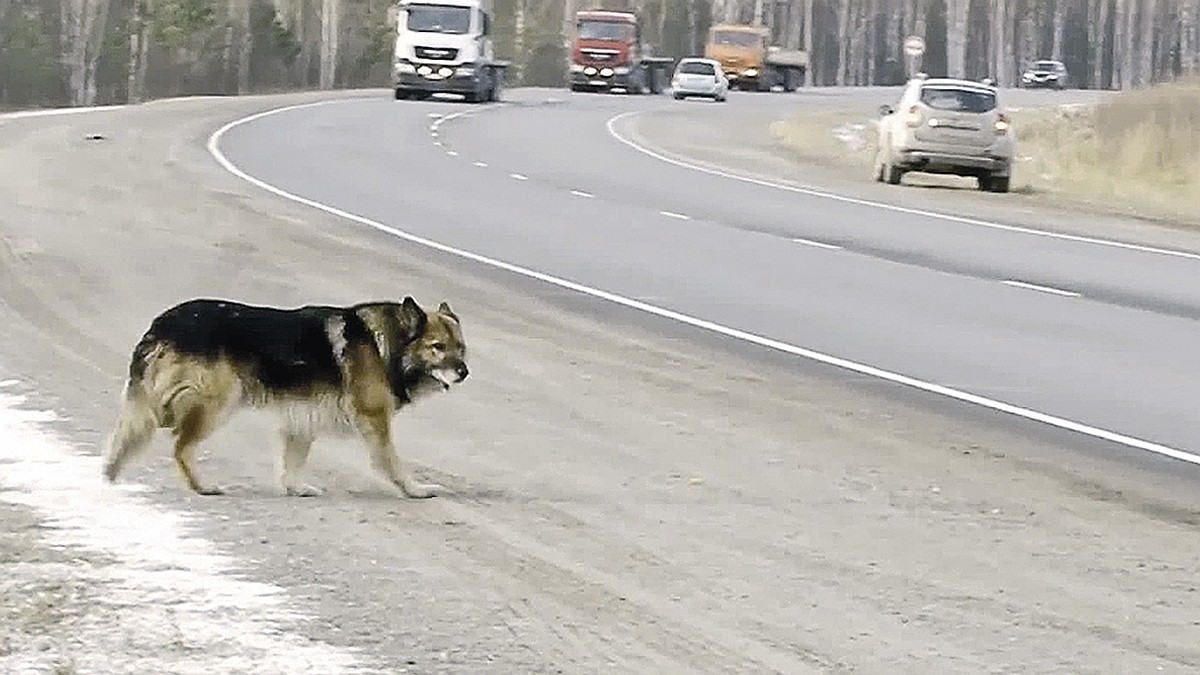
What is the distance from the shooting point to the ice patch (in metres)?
6.73

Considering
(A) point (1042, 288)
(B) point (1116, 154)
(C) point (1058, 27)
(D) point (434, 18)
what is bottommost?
(A) point (1042, 288)

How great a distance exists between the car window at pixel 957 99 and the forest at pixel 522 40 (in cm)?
4388

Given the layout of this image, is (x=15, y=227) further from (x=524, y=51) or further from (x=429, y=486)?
(x=524, y=51)

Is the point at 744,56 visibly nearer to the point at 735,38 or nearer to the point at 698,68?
the point at 735,38

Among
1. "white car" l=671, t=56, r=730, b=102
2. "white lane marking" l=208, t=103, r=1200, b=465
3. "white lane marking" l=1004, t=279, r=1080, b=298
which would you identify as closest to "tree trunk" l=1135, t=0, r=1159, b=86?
"white car" l=671, t=56, r=730, b=102

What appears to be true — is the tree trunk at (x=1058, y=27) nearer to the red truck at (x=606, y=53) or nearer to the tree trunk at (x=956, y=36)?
the tree trunk at (x=956, y=36)

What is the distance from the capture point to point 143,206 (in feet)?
83.0

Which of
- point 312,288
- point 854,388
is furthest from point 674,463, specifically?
point 312,288

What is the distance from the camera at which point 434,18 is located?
59.2 metres

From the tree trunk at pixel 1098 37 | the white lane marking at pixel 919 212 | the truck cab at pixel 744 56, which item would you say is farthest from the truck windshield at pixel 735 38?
the tree trunk at pixel 1098 37

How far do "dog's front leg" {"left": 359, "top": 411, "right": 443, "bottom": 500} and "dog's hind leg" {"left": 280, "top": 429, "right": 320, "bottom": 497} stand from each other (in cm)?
23

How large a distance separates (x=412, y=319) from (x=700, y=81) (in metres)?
66.1

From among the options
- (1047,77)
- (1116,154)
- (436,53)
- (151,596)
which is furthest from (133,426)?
(1047,77)

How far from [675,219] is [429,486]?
1691 cm
